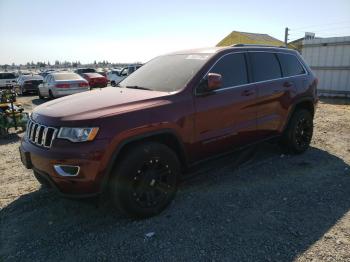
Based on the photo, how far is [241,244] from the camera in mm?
3000

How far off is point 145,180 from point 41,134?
120 cm

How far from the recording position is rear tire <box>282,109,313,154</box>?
17.4ft

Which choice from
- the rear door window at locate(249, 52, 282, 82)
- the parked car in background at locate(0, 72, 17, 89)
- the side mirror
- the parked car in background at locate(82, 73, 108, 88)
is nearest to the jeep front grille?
the side mirror

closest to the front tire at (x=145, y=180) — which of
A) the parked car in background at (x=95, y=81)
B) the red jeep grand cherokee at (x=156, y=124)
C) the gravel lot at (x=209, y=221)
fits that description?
the red jeep grand cherokee at (x=156, y=124)

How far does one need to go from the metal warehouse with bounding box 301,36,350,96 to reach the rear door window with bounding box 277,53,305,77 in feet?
28.8

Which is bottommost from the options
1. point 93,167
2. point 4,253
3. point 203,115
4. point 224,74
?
point 4,253

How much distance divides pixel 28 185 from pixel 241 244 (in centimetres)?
317

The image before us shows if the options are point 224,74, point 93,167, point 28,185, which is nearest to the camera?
point 93,167

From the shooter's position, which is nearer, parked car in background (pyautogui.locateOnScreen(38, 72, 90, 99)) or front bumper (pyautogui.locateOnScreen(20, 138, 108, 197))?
front bumper (pyautogui.locateOnScreen(20, 138, 108, 197))

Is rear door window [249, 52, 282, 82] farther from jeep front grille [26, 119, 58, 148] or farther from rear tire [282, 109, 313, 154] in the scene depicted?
jeep front grille [26, 119, 58, 148]

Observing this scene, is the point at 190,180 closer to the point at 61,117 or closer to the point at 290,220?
the point at 290,220

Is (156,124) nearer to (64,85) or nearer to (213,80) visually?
(213,80)

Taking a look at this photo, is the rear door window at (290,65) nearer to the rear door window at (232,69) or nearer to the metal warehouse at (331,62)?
the rear door window at (232,69)

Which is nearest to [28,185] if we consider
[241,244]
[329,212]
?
[241,244]
